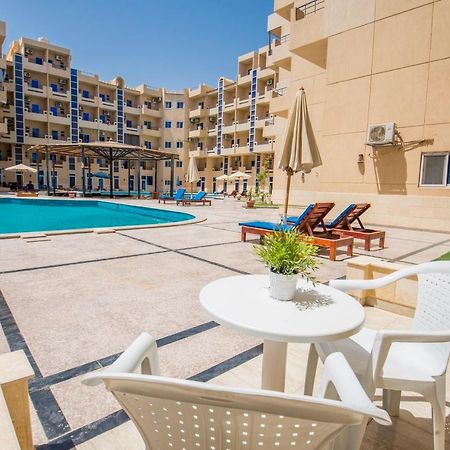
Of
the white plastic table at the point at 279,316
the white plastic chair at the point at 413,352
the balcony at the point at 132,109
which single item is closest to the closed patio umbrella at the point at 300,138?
the white plastic chair at the point at 413,352

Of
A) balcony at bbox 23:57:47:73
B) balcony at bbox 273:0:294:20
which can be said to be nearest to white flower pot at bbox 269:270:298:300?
balcony at bbox 273:0:294:20

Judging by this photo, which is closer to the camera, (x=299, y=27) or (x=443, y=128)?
(x=443, y=128)

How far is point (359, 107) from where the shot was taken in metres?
13.5

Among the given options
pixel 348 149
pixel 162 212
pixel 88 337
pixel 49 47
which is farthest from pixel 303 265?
pixel 49 47

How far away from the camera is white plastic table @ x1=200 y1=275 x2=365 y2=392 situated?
64.3 inches

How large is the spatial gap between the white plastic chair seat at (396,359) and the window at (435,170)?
469 inches

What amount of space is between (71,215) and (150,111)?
35919 millimetres

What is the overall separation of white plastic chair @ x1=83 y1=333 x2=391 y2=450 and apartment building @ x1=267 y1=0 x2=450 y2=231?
519 inches

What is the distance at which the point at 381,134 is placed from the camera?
12.5 meters

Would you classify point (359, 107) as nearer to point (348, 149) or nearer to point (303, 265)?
point (348, 149)

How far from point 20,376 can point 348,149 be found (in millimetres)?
14395

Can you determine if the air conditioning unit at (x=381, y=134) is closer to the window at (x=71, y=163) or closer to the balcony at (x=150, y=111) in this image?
the window at (x=71, y=163)

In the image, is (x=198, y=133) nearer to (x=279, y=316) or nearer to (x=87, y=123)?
(x=87, y=123)

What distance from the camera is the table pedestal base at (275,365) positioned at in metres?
1.88
